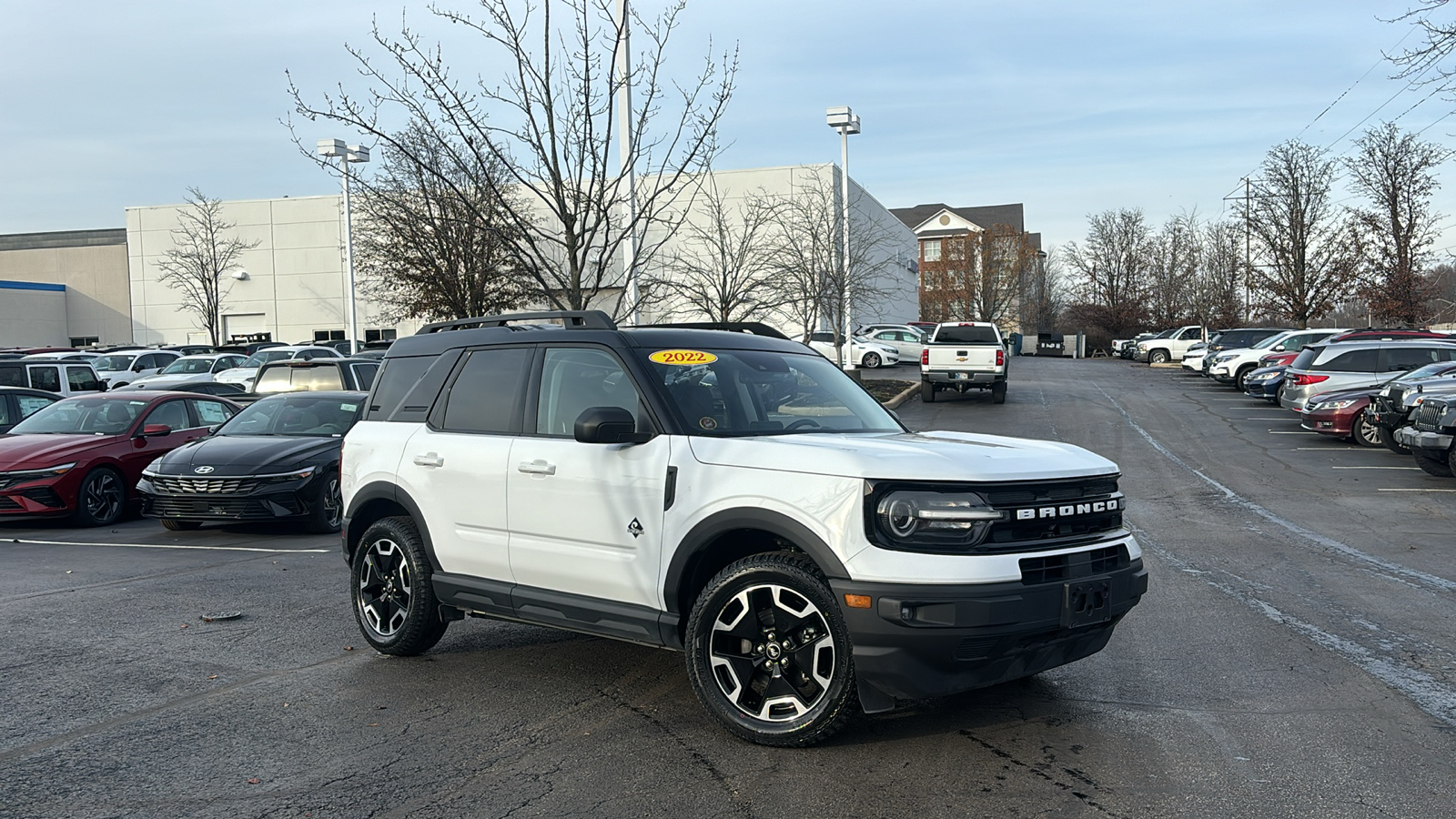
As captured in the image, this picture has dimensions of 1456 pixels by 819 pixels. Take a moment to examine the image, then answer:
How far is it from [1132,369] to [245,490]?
42547 millimetres

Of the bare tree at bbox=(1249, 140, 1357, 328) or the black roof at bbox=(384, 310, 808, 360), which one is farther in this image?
the bare tree at bbox=(1249, 140, 1357, 328)

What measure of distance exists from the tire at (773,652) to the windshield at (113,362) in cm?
3341

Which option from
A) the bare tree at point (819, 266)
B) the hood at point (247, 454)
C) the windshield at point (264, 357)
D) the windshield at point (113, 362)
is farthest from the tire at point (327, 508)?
the windshield at point (113, 362)

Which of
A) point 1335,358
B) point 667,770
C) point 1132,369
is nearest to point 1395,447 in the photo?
point 1335,358

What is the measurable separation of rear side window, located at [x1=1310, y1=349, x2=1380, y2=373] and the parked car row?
0.06ft

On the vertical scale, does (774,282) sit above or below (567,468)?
above

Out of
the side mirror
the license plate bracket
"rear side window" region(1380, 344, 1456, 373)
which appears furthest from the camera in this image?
"rear side window" region(1380, 344, 1456, 373)

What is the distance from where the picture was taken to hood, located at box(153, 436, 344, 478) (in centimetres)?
1168

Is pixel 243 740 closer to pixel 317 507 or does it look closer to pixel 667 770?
pixel 667 770

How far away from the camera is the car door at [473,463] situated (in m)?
5.93

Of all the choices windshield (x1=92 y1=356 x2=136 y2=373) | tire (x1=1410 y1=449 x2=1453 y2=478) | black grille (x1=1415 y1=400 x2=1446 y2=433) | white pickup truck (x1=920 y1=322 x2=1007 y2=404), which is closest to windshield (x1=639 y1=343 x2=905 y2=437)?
black grille (x1=1415 y1=400 x2=1446 y2=433)

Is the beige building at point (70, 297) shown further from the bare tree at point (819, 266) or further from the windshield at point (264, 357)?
the bare tree at point (819, 266)

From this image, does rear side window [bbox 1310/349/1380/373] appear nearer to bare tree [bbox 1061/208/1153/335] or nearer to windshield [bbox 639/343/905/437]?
windshield [bbox 639/343/905/437]

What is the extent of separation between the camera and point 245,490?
1147 cm
